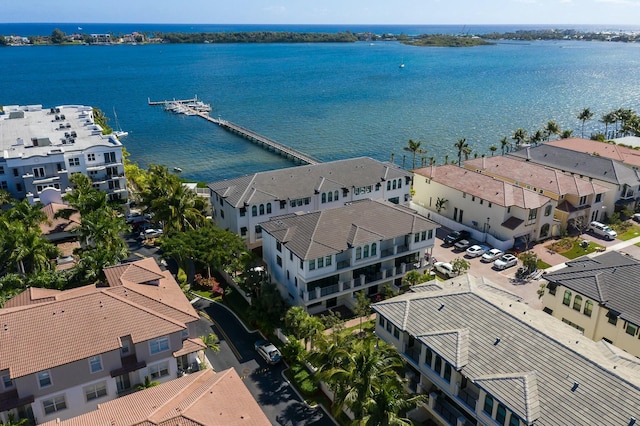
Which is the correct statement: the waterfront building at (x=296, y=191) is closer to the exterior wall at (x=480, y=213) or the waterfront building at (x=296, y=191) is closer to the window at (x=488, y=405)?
the exterior wall at (x=480, y=213)

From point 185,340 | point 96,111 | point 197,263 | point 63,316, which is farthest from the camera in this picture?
point 96,111

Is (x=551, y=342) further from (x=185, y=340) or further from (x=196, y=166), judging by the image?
Answer: (x=196, y=166)

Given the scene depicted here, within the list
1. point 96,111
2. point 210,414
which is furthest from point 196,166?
point 210,414

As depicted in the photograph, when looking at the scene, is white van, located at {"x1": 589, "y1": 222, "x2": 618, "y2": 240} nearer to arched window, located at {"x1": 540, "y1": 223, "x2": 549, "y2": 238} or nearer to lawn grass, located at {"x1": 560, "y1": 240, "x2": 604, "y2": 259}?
lawn grass, located at {"x1": 560, "y1": 240, "x2": 604, "y2": 259}

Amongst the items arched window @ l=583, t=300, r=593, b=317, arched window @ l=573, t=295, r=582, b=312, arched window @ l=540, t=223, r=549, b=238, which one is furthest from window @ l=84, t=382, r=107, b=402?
arched window @ l=540, t=223, r=549, b=238

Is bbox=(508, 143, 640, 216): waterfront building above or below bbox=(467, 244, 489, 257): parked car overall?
above

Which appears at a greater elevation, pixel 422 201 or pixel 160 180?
pixel 160 180
